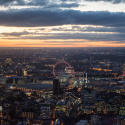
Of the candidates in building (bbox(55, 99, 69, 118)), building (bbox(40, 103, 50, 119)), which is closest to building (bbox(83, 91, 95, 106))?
building (bbox(55, 99, 69, 118))

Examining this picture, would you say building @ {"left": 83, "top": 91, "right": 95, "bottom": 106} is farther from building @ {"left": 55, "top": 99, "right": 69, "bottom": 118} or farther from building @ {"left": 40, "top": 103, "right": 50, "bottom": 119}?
building @ {"left": 40, "top": 103, "right": 50, "bottom": 119}

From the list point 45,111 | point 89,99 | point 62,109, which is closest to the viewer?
point 45,111

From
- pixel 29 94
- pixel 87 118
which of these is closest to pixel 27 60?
pixel 29 94

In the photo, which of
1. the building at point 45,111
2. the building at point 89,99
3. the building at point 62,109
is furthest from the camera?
the building at point 89,99

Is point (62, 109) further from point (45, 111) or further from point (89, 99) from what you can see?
point (89, 99)

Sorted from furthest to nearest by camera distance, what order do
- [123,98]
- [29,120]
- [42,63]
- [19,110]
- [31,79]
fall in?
1. [42,63]
2. [31,79]
3. [123,98]
4. [19,110]
5. [29,120]

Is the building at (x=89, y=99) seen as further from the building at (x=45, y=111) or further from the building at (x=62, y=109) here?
the building at (x=45, y=111)

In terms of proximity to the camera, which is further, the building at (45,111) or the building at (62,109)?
the building at (62,109)

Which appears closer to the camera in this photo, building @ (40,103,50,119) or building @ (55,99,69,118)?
building @ (40,103,50,119)

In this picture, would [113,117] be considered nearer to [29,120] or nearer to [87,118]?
[87,118]

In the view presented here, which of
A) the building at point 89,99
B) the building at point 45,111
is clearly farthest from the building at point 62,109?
the building at point 89,99

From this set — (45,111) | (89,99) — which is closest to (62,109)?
(45,111)
